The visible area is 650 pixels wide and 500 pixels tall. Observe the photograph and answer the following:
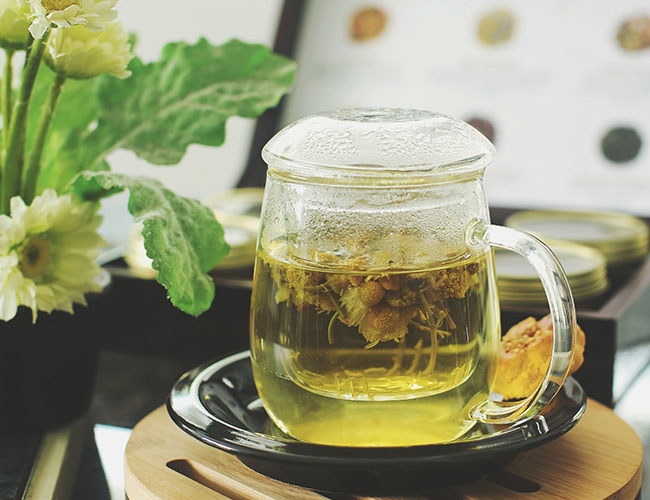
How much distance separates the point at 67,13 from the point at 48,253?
20 cm

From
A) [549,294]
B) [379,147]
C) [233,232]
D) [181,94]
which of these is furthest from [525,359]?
[233,232]

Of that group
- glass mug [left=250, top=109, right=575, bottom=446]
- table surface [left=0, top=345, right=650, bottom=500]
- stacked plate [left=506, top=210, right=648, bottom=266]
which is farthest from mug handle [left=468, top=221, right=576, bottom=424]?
stacked plate [left=506, top=210, right=648, bottom=266]

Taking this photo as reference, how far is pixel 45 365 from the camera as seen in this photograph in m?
0.70

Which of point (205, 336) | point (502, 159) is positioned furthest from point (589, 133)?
point (205, 336)

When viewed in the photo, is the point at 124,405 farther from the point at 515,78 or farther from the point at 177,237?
the point at 515,78

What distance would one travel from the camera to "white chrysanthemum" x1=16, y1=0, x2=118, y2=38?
1.74ft

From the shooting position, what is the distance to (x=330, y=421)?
1.74 feet

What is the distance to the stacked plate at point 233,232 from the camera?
3.02 ft

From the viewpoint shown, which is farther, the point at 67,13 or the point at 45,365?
the point at 45,365

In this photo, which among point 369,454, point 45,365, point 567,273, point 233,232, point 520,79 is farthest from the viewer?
point 520,79

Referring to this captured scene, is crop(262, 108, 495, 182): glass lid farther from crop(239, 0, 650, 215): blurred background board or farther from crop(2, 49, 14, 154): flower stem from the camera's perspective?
crop(239, 0, 650, 215): blurred background board

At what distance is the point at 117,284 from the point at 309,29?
657 millimetres

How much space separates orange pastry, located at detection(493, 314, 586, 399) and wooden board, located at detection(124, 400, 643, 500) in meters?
0.05

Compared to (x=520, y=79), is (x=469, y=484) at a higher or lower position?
lower
